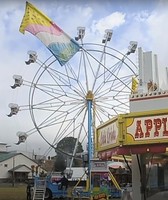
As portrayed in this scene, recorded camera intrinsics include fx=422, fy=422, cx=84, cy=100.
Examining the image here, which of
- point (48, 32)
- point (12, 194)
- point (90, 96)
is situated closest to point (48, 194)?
point (90, 96)

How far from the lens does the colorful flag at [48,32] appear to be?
23.8 meters

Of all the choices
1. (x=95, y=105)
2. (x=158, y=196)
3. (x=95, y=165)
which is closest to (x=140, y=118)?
(x=158, y=196)

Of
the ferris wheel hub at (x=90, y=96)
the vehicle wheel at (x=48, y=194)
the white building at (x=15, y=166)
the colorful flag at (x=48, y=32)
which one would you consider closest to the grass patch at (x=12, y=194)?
the vehicle wheel at (x=48, y=194)

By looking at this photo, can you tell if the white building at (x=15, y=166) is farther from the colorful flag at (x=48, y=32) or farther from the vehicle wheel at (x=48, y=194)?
the colorful flag at (x=48, y=32)

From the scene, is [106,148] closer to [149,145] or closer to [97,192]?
[149,145]

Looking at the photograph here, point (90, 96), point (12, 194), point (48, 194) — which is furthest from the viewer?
point (12, 194)

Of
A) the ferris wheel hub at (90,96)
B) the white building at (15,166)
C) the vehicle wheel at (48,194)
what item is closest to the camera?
the vehicle wheel at (48,194)

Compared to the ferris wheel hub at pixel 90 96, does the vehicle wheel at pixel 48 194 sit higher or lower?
lower

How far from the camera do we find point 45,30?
2419 centimetres

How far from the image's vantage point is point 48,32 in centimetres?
2427

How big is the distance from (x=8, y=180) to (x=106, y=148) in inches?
A: 2871

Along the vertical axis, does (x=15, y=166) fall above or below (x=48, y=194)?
above

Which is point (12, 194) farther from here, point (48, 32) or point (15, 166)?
point (15, 166)

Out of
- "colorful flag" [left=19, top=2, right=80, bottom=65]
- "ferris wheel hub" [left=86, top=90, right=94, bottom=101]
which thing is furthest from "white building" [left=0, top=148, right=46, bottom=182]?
"colorful flag" [left=19, top=2, right=80, bottom=65]
